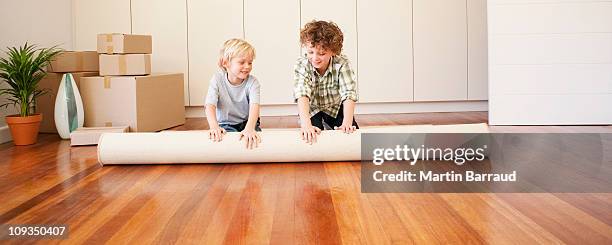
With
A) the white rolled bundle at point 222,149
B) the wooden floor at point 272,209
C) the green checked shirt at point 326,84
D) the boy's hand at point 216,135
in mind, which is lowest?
the wooden floor at point 272,209

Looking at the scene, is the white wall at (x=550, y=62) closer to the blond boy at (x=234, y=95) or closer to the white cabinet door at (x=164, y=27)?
the blond boy at (x=234, y=95)

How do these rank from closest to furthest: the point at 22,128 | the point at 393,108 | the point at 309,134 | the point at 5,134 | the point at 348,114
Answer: the point at 309,134
the point at 348,114
the point at 22,128
the point at 5,134
the point at 393,108

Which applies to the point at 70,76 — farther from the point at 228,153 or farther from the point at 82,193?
the point at 82,193

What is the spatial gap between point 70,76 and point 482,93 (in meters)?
3.35

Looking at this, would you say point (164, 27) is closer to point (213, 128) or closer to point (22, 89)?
point (22, 89)

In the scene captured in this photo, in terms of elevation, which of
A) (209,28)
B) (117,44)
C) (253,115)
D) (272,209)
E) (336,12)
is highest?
(336,12)

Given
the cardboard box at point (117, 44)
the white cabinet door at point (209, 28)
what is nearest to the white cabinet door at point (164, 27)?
the white cabinet door at point (209, 28)

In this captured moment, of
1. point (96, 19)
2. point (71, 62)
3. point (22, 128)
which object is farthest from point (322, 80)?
point (96, 19)

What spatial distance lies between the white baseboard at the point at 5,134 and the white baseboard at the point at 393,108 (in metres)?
1.77

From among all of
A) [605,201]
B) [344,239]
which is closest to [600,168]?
[605,201]

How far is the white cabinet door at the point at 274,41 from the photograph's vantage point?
531 cm

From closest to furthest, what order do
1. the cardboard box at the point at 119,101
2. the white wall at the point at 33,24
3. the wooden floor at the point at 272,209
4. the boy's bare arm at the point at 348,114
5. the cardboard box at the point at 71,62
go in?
1. the wooden floor at the point at 272,209
2. the boy's bare arm at the point at 348,114
3. the white wall at the point at 33,24
4. the cardboard box at the point at 119,101
5. the cardboard box at the point at 71,62

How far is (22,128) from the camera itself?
3.72 m

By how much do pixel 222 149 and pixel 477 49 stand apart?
129 inches
